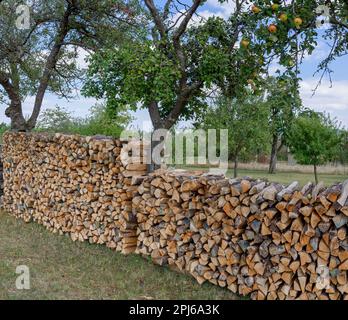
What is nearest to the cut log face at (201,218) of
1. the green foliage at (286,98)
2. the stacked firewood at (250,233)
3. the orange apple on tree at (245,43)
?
the stacked firewood at (250,233)

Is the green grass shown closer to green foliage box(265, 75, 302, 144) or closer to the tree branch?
the tree branch

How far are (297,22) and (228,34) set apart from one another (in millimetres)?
3412

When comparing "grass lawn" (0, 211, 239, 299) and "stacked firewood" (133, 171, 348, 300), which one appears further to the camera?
"grass lawn" (0, 211, 239, 299)

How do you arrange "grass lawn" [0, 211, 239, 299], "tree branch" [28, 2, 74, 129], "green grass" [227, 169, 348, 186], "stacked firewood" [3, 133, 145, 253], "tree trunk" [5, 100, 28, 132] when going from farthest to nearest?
"green grass" [227, 169, 348, 186]
"tree trunk" [5, 100, 28, 132]
"tree branch" [28, 2, 74, 129]
"stacked firewood" [3, 133, 145, 253]
"grass lawn" [0, 211, 239, 299]

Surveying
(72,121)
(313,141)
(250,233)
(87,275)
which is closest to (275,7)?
(250,233)

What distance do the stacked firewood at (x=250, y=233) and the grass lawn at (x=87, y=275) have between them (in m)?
0.22

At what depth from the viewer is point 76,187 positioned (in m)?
7.43

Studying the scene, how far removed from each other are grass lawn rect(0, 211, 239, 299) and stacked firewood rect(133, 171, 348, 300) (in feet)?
0.71

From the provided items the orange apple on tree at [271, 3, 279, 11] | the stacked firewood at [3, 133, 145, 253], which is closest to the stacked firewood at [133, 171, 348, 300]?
the stacked firewood at [3, 133, 145, 253]

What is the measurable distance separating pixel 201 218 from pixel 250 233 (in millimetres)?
745

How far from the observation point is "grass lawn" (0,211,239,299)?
5043 millimetres

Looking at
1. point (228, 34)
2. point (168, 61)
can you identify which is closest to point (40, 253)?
point (168, 61)

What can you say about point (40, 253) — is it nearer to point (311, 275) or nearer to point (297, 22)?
point (311, 275)

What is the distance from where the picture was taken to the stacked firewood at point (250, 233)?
13.3ft
